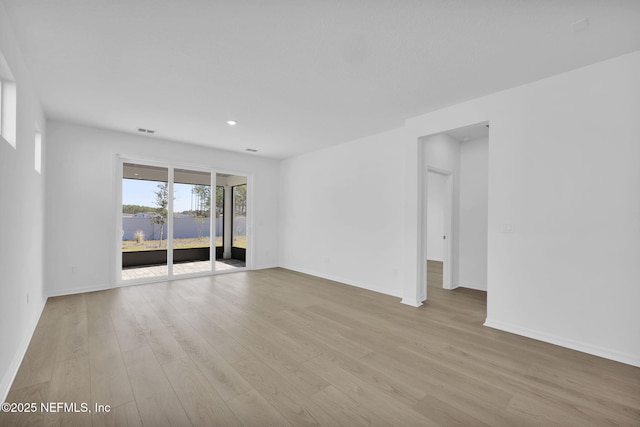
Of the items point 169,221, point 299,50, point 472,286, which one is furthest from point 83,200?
point 472,286

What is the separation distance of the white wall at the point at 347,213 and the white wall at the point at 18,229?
425 cm

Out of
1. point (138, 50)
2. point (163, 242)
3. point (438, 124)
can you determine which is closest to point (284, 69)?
point (138, 50)

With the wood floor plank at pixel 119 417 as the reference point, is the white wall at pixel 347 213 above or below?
above

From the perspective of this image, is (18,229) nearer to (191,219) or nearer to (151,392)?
(151,392)

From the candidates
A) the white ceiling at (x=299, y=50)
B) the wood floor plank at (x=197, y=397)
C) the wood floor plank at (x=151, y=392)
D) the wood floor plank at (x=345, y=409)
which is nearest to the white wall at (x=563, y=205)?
the white ceiling at (x=299, y=50)

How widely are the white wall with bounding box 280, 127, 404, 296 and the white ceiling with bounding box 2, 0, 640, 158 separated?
1.25m

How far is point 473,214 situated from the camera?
16.5ft

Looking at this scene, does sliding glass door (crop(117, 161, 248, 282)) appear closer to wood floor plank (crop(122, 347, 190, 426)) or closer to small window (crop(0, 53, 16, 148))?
small window (crop(0, 53, 16, 148))

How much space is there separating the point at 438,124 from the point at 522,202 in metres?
1.41

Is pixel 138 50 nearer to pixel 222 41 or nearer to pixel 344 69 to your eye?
pixel 222 41

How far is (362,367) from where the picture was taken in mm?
2324

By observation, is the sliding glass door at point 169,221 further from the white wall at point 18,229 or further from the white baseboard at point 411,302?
the white baseboard at point 411,302

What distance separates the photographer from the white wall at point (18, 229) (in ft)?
6.43

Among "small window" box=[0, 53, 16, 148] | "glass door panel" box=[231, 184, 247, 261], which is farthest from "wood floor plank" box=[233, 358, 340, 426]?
"glass door panel" box=[231, 184, 247, 261]
